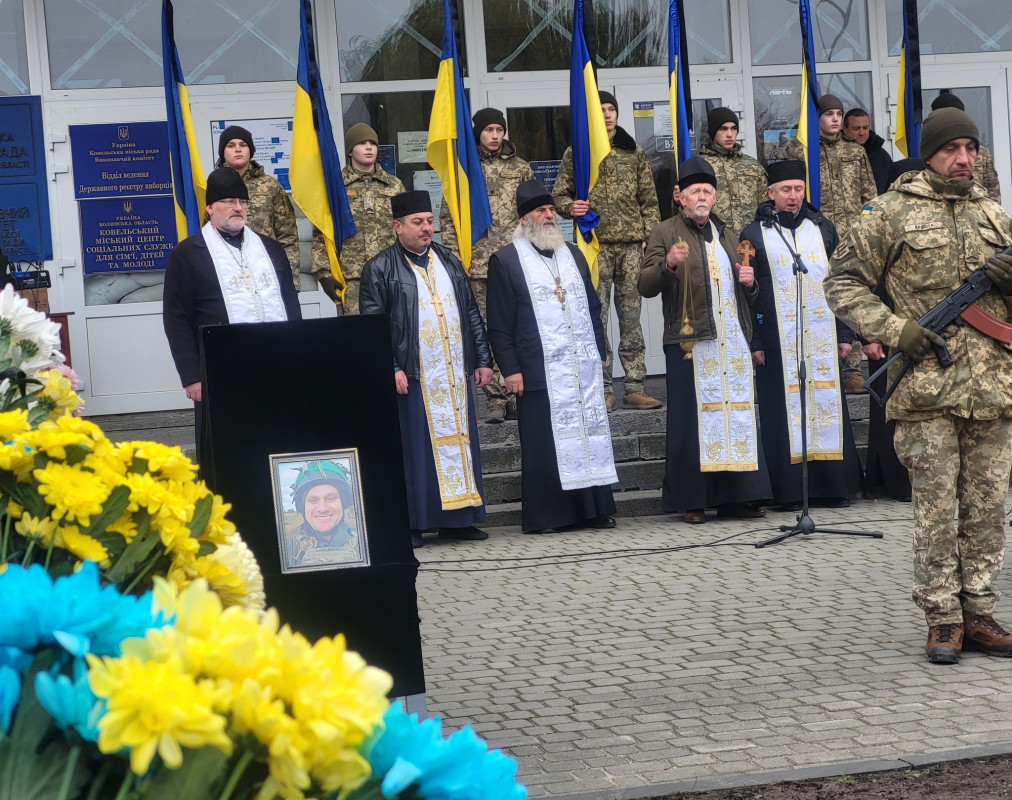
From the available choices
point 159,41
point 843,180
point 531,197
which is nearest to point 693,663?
point 531,197

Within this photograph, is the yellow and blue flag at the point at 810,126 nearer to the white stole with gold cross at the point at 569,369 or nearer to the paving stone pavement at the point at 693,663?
the white stole with gold cross at the point at 569,369

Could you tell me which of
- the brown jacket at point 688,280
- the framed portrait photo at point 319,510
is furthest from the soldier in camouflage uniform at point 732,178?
the framed portrait photo at point 319,510

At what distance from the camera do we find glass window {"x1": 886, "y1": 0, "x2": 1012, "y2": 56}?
515 inches

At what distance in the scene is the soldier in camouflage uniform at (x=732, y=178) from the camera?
434 inches

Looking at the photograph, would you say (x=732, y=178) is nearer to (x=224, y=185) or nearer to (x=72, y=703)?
(x=224, y=185)

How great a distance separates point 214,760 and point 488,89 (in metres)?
11.5

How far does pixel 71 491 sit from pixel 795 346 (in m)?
8.33

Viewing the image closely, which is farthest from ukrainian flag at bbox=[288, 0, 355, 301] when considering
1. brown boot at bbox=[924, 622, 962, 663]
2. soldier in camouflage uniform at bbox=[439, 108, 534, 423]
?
brown boot at bbox=[924, 622, 962, 663]

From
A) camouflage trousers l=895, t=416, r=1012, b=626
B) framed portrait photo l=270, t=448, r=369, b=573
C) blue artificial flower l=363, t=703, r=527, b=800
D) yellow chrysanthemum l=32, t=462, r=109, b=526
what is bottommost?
camouflage trousers l=895, t=416, r=1012, b=626

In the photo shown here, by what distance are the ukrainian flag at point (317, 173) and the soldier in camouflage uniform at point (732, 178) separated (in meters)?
3.03

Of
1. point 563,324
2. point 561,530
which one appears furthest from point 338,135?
point 561,530

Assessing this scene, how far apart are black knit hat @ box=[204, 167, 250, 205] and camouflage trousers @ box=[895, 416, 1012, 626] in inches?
148

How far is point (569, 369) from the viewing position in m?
9.39

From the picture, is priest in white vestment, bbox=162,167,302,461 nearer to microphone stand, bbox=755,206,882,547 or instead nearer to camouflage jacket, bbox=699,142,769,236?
microphone stand, bbox=755,206,882,547
